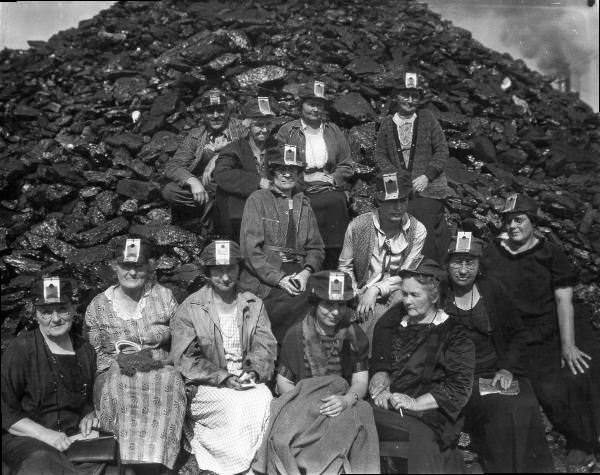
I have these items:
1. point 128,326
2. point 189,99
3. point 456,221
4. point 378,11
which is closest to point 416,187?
point 456,221

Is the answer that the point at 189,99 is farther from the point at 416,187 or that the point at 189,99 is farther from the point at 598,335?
the point at 598,335

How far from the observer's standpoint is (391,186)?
664 centimetres

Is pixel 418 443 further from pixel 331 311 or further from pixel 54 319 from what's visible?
pixel 54 319

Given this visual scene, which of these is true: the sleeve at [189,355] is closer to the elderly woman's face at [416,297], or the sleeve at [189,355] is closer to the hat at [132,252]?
the hat at [132,252]

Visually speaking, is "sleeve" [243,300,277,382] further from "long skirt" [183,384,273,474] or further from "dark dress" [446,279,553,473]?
"dark dress" [446,279,553,473]

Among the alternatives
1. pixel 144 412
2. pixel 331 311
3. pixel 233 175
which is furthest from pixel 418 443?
pixel 233 175

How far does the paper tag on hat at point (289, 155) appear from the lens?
269 inches

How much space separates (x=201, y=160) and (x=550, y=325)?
4251 mm

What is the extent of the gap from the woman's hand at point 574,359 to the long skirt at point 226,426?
283cm

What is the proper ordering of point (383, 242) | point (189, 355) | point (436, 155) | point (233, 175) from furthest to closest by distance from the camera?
point (436, 155) → point (233, 175) → point (383, 242) → point (189, 355)

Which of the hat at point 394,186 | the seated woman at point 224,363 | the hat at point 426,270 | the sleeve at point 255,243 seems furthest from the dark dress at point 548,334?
the seated woman at point 224,363

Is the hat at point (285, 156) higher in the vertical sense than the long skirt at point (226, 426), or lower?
higher

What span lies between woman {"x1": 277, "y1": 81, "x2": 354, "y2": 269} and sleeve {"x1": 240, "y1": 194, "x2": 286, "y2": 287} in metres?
0.81

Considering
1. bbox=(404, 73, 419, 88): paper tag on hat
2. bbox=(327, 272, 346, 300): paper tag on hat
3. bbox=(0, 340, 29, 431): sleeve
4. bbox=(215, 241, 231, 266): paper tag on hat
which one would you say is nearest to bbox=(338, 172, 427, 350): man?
bbox=(327, 272, 346, 300): paper tag on hat
